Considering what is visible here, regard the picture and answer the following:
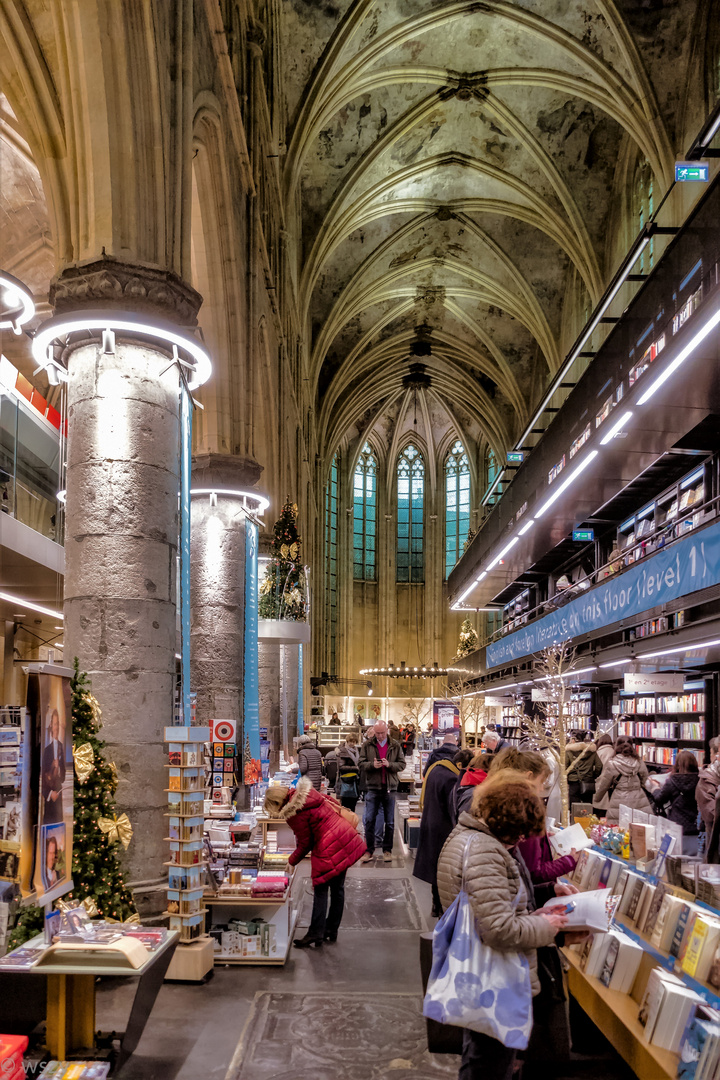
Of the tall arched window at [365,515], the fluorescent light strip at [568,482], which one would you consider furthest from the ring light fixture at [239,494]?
the tall arched window at [365,515]

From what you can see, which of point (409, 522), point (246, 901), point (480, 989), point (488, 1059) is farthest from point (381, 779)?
point (409, 522)

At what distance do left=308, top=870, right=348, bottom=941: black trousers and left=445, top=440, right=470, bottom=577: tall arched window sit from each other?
35.8 m

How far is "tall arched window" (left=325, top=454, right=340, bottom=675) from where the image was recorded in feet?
130

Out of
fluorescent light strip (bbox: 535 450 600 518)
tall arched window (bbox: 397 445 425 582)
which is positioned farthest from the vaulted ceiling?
tall arched window (bbox: 397 445 425 582)

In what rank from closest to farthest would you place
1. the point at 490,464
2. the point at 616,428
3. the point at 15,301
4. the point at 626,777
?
1. the point at 15,301
2. the point at 626,777
3. the point at 616,428
4. the point at 490,464

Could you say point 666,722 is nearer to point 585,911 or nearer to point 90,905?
point 90,905

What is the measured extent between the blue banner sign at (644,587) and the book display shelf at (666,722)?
1.37 metres

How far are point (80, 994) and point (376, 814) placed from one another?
689 centimetres

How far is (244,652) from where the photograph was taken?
1037 cm

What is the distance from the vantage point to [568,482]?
12.9 metres

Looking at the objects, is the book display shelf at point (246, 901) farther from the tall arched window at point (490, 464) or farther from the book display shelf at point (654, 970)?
the tall arched window at point (490, 464)

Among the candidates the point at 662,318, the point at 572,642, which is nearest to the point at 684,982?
the point at 662,318

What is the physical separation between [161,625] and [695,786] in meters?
4.74

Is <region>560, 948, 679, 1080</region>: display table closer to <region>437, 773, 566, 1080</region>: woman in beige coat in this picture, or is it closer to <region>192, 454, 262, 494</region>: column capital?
<region>437, 773, 566, 1080</region>: woman in beige coat
